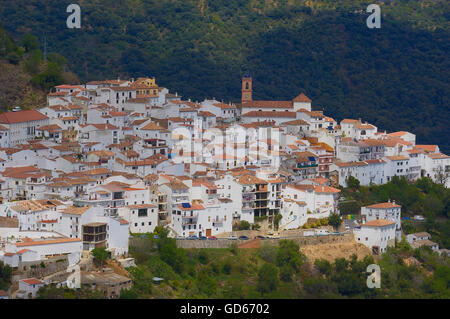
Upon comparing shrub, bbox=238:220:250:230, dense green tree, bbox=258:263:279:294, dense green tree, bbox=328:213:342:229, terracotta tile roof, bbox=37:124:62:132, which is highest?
terracotta tile roof, bbox=37:124:62:132

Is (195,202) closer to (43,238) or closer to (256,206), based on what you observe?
(256,206)

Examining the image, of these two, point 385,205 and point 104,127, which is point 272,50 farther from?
point 385,205

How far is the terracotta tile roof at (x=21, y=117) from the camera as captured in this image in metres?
Result: 56.4

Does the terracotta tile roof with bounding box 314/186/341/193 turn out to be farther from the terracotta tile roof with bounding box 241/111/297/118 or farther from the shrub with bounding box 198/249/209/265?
the terracotta tile roof with bounding box 241/111/297/118

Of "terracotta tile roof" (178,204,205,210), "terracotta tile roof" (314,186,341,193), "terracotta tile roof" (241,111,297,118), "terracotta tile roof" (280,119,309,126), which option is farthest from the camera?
"terracotta tile roof" (241,111,297,118)

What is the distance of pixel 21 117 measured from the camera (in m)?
57.0

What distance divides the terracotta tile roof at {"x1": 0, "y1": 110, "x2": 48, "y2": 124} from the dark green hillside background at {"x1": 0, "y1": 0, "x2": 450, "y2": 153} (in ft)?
65.0

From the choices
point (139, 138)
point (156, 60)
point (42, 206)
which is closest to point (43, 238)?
point (42, 206)

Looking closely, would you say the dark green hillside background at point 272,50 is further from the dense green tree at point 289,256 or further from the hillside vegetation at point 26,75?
the dense green tree at point 289,256

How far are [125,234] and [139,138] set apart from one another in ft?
38.5

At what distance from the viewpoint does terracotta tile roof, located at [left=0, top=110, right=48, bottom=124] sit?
56438 mm

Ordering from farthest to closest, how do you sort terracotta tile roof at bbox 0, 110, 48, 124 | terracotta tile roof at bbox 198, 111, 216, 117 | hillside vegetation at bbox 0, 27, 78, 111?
hillside vegetation at bbox 0, 27, 78, 111
terracotta tile roof at bbox 198, 111, 216, 117
terracotta tile roof at bbox 0, 110, 48, 124

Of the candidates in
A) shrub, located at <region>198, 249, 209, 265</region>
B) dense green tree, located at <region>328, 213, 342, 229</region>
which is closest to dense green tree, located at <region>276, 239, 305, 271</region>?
shrub, located at <region>198, 249, 209, 265</region>

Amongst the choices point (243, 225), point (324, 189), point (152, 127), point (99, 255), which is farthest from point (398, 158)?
point (99, 255)
